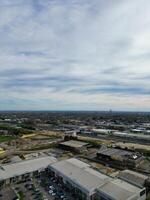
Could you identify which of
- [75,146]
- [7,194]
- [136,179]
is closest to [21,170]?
[7,194]

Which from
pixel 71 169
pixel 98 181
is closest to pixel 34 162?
pixel 71 169

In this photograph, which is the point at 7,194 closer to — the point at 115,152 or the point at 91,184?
the point at 91,184

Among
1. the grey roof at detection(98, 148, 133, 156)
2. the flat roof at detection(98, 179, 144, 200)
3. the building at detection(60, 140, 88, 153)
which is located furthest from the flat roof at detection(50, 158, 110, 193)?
the building at detection(60, 140, 88, 153)

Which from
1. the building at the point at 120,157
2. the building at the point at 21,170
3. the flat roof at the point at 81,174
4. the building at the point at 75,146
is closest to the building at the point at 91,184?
the flat roof at the point at 81,174

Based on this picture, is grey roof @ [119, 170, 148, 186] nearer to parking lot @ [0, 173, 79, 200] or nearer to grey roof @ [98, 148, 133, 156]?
parking lot @ [0, 173, 79, 200]

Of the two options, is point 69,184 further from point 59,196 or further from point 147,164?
point 147,164

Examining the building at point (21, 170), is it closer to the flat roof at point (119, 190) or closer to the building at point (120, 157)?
the building at point (120, 157)

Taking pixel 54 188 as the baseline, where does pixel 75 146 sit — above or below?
above
